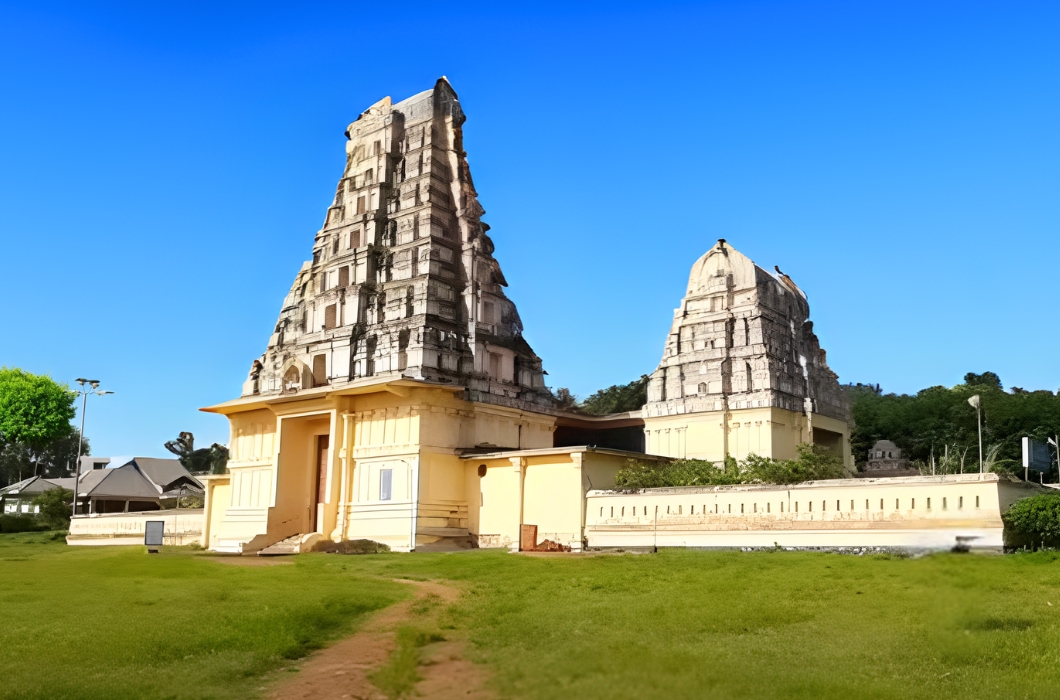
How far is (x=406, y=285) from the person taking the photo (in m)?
35.4

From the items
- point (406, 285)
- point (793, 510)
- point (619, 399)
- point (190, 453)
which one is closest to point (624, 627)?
point (793, 510)

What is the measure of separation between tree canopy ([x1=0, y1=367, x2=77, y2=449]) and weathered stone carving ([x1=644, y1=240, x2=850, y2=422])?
49438 mm

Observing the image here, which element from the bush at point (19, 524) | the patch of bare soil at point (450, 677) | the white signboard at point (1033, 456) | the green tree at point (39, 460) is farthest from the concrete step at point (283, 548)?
A: the green tree at point (39, 460)

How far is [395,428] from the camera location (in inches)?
1262

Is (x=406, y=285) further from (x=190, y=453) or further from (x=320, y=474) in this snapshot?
(x=190, y=453)

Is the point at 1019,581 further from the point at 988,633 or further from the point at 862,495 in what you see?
the point at 862,495

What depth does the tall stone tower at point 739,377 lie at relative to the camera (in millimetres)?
35625

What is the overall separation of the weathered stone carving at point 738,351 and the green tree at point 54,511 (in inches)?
1494

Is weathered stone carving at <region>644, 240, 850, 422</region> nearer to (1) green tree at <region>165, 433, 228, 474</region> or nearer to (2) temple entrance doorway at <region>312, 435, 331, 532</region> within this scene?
(2) temple entrance doorway at <region>312, 435, 331, 532</region>

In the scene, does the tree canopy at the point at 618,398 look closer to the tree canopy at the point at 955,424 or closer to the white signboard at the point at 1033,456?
the tree canopy at the point at 955,424

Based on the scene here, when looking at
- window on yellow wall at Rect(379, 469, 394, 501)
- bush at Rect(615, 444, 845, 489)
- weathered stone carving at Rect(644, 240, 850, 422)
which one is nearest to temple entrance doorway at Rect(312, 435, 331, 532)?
window on yellow wall at Rect(379, 469, 394, 501)

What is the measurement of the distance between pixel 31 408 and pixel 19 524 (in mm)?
16838

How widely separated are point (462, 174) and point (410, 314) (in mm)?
6923

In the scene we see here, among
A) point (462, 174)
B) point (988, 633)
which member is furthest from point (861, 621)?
point (462, 174)
